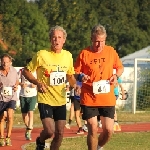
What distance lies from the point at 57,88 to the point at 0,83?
4595 mm

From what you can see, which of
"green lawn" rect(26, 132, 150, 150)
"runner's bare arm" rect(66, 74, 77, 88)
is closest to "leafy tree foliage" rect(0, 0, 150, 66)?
"green lawn" rect(26, 132, 150, 150)

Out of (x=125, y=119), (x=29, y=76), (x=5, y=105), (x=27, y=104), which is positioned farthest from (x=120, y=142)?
(x=125, y=119)

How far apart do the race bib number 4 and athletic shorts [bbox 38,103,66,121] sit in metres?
0.65

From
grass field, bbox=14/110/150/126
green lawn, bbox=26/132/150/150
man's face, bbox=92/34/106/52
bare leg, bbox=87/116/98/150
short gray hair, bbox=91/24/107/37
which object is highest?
short gray hair, bbox=91/24/107/37

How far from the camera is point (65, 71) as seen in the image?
1223 cm

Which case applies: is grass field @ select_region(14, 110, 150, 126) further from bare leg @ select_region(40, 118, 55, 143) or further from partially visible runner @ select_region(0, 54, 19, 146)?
bare leg @ select_region(40, 118, 55, 143)

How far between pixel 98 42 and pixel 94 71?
0.51 m

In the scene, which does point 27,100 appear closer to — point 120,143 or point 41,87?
point 120,143

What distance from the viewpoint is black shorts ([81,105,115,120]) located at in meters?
12.2

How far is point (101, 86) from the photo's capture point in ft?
39.7

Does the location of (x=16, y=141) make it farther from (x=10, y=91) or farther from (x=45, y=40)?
(x=45, y=40)

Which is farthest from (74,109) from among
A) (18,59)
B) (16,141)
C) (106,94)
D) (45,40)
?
(45,40)

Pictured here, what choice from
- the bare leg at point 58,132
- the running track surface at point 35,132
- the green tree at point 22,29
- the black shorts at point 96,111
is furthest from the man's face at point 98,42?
the green tree at point 22,29

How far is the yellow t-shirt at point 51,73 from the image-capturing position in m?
12.0
